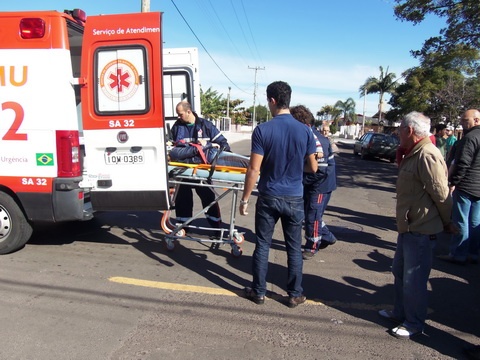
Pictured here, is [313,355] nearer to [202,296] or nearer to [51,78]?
[202,296]

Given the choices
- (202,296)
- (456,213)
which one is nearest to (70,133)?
(202,296)

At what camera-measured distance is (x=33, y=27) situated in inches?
168

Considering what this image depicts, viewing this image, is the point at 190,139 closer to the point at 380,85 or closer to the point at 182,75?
the point at 182,75

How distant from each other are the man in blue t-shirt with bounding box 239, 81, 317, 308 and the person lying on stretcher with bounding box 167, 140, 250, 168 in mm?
1217

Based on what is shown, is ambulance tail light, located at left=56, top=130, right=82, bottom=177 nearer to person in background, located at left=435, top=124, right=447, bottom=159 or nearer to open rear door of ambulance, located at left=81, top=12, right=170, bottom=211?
open rear door of ambulance, located at left=81, top=12, right=170, bottom=211

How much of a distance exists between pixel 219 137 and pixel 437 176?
10.2ft

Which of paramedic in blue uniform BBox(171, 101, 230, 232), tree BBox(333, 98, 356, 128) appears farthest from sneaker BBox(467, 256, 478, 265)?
tree BBox(333, 98, 356, 128)

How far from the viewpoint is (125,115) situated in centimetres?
431

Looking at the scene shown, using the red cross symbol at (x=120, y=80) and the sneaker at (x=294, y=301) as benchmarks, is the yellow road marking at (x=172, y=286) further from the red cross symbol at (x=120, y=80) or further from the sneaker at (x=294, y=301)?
the red cross symbol at (x=120, y=80)

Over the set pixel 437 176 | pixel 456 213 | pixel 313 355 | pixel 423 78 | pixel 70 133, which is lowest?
pixel 313 355

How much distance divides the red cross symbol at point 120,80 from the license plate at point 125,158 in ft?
2.28

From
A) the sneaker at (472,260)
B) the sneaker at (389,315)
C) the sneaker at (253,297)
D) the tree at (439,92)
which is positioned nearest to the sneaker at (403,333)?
the sneaker at (389,315)

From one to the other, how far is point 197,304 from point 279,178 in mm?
1427

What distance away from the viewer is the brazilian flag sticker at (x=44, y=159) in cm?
439
